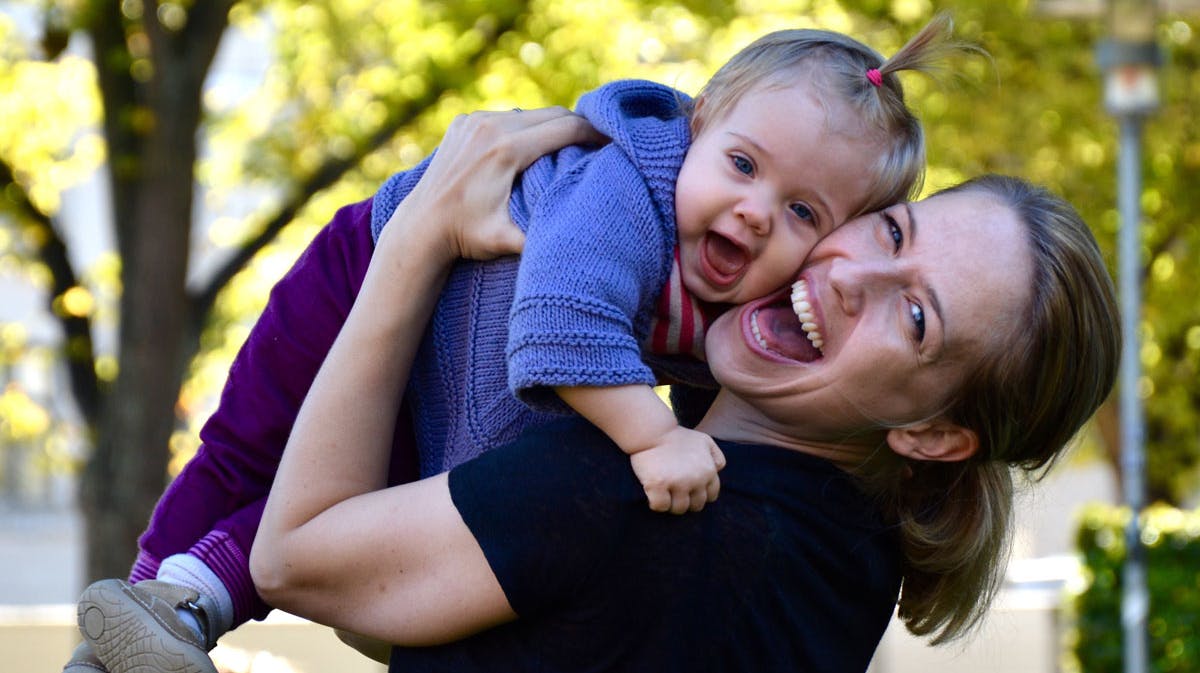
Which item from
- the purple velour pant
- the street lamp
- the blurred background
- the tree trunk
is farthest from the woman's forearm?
the street lamp

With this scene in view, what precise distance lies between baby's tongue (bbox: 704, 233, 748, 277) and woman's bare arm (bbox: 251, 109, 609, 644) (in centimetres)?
28

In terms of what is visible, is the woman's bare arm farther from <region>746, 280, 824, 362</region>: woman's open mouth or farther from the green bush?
the green bush

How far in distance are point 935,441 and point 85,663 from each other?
120 centimetres

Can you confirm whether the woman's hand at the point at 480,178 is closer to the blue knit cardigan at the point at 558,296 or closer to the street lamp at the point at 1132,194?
the blue knit cardigan at the point at 558,296

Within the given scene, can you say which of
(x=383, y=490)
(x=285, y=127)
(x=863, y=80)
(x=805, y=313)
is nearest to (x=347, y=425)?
(x=383, y=490)

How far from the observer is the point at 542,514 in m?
1.80

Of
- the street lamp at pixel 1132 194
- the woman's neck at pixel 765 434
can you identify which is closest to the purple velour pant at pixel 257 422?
the woman's neck at pixel 765 434

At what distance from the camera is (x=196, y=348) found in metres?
7.67

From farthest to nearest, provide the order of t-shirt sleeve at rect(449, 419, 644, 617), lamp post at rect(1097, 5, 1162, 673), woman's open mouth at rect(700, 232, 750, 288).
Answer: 1. lamp post at rect(1097, 5, 1162, 673)
2. woman's open mouth at rect(700, 232, 750, 288)
3. t-shirt sleeve at rect(449, 419, 644, 617)

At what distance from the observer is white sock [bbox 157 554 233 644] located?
2170 millimetres

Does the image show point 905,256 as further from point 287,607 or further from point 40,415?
point 40,415

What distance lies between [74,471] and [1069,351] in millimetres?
8700

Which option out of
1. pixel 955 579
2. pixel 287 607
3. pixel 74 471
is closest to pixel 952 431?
pixel 955 579

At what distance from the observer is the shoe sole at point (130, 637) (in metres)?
2.04
